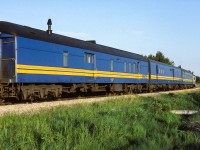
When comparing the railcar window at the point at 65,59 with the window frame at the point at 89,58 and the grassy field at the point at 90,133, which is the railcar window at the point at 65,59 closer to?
the window frame at the point at 89,58

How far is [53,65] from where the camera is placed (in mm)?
18078

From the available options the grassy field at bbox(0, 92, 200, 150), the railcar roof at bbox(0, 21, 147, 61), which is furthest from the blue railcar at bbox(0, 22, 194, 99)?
the grassy field at bbox(0, 92, 200, 150)

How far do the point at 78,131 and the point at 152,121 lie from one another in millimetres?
3382

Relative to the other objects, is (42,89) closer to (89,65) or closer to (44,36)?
(44,36)

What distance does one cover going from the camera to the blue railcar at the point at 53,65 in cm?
1562

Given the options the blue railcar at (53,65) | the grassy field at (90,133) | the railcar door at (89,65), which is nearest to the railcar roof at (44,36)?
the blue railcar at (53,65)

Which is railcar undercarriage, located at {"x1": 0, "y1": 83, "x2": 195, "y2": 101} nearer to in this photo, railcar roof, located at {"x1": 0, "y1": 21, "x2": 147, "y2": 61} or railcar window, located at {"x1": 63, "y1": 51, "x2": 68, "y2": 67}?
railcar window, located at {"x1": 63, "y1": 51, "x2": 68, "y2": 67}

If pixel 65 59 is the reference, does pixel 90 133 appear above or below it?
below

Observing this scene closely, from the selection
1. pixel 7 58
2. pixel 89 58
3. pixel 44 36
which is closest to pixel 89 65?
pixel 89 58

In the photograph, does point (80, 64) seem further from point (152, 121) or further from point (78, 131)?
point (78, 131)

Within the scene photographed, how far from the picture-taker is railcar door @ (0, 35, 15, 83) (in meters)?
15.5

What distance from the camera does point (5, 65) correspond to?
15672 millimetres

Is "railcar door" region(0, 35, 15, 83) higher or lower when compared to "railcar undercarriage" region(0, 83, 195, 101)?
higher

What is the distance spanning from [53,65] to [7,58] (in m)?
2.97
